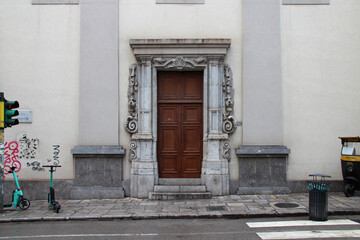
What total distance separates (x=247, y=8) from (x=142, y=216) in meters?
6.89

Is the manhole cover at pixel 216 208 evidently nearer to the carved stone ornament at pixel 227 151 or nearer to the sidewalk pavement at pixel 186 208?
the sidewalk pavement at pixel 186 208

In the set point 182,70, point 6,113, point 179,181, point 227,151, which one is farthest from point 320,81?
point 6,113

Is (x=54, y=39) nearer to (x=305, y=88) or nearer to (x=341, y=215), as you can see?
(x=305, y=88)

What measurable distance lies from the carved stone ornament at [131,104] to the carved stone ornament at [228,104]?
2712mm

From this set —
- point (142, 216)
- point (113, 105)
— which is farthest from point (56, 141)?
point (142, 216)

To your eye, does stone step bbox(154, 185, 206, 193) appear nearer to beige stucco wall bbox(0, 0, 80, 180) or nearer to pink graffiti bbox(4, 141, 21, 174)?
beige stucco wall bbox(0, 0, 80, 180)

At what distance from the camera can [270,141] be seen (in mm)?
10312

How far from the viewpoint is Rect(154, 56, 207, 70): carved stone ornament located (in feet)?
33.9

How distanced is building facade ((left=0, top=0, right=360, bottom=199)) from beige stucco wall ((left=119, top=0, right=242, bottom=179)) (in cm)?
3

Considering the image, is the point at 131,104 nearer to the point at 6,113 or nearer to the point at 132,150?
the point at 132,150

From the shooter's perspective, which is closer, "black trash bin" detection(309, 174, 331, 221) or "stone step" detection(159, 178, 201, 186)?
"black trash bin" detection(309, 174, 331, 221)

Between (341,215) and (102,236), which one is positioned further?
(341,215)

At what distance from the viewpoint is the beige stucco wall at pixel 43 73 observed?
405 inches

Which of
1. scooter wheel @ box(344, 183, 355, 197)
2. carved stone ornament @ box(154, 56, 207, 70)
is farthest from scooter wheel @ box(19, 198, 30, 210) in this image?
scooter wheel @ box(344, 183, 355, 197)
